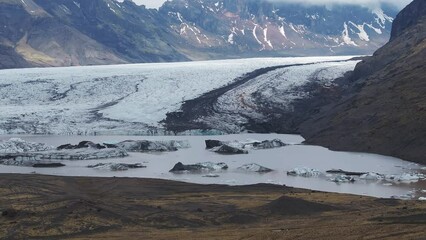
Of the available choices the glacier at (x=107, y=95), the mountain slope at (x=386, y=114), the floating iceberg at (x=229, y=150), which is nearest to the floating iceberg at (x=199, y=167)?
the floating iceberg at (x=229, y=150)

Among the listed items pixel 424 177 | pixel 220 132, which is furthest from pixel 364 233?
pixel 220 132

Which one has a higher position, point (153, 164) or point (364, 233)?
point (153, 164)

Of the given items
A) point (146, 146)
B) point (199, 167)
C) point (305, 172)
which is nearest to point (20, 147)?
point (146, 146)

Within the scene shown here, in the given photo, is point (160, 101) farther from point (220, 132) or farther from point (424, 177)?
point (424, 177)

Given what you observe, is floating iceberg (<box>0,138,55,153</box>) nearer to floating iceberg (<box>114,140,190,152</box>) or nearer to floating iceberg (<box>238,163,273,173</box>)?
floating iceberg (<box>114,140,190,152</box>)

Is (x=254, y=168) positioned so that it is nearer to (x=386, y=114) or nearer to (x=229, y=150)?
(x=229, y=150)

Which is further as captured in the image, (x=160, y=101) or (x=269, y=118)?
(x=160, y=101)
